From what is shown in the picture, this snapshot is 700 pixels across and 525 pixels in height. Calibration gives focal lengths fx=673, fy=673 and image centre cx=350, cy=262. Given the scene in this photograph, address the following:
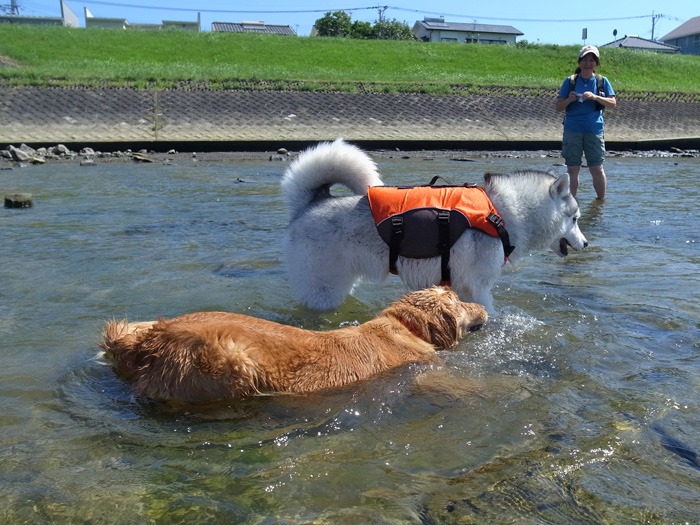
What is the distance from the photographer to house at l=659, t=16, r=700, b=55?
106812 mm

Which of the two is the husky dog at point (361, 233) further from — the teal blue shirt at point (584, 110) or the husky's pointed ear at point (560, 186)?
the teal blue shirt at point (584, 110)

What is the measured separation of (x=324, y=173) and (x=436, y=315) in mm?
1842

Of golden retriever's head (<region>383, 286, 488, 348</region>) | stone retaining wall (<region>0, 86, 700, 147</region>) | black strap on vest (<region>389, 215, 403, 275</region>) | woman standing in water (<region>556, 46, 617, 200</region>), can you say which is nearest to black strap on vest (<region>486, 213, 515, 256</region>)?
black strap on vest (<region>389, 215, 403, 275</region>)

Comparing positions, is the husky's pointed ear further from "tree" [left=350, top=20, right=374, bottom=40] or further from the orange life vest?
"tree" [left=350, top=20, right=374, bottom=40]

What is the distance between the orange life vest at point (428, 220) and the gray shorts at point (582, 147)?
5.94m

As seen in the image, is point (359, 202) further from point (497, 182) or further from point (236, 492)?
point (236, 492)

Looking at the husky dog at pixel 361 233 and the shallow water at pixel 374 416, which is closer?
the shallow water at pixel 374 416

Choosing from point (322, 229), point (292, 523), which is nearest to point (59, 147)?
point (322, 229)

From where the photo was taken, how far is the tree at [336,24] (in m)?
74.5

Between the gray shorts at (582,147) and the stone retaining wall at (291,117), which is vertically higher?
the stone retaining wall at (291,117)

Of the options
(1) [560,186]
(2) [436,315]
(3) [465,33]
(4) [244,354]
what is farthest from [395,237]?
(3) [465,33]

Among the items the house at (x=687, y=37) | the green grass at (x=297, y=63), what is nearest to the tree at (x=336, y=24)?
the green grass at (x=297, y=63)

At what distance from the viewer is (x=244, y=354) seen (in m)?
3.85

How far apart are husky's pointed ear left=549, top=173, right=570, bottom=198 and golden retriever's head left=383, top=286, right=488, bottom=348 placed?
6.03 ft
